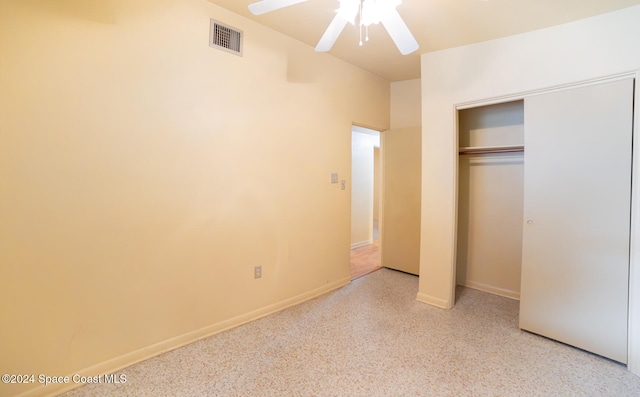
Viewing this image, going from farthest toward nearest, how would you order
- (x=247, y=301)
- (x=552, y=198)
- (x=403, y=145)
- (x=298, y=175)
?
(x=403, y=145) < (x=298, y=175) < (x=247, y=301) < (x=552, y=198)

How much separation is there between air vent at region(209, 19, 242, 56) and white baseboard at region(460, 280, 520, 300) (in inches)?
138

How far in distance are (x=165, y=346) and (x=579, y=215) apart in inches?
127

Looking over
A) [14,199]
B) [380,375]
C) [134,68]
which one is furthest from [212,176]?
[380,375]

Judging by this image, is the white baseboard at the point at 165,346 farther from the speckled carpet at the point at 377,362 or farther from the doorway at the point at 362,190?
the doorway at the point at 362,190

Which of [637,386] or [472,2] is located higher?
[472,2]

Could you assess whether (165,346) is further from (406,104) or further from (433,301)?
(406,104)

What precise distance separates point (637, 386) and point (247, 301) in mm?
2739

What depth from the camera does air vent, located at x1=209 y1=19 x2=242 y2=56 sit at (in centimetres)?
215

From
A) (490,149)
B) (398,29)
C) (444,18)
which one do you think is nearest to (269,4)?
(398,29)

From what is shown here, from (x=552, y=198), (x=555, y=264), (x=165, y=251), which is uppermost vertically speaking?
(x=552, y=198)

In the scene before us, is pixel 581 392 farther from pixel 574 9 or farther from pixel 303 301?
pixel 574 9

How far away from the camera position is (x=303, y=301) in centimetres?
287

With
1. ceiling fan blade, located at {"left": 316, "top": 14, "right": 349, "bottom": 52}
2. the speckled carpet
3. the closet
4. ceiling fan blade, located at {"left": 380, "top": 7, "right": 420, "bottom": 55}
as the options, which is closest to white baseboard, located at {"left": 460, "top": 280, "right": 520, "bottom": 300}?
the speckled carpet

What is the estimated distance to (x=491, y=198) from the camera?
10.3ft
